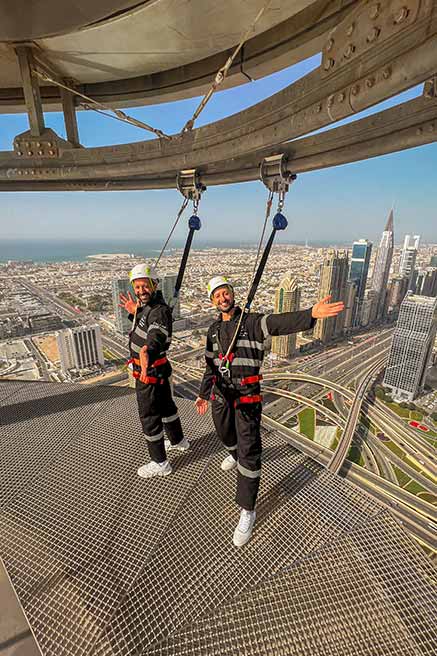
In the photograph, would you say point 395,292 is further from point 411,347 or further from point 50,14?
point 50,14

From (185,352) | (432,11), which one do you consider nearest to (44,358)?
(185,352)

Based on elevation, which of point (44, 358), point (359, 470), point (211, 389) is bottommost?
point (359, 470)

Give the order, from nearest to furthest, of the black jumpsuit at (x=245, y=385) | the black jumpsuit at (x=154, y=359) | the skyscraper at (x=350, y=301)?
the black jumpsuit at (x=245, y=385), the black jumpsuit at (x=154, y=359), the skyscraper at (x=350, y=301)

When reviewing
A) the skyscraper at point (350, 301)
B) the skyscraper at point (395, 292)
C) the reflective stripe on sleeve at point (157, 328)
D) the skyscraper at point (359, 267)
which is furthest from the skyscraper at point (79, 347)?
the skyscraper at point (395, 292)

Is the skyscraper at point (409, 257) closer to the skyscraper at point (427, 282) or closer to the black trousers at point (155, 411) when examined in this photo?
the skyscraper at point (427, 282)

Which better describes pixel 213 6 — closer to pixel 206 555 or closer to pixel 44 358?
pixel 206 555

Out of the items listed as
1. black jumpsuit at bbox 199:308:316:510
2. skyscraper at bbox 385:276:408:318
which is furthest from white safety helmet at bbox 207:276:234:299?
skyscraper at bbox 385:276:408:318
